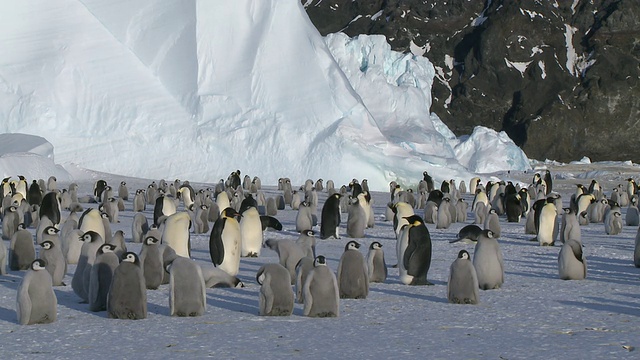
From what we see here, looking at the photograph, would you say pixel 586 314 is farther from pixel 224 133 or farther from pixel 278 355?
pixel 224 133

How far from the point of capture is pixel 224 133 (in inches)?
1055

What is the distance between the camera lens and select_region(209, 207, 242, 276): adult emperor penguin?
30.1 feet

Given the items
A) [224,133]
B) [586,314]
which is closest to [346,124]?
[224,133]

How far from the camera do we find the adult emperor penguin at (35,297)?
21.5ft

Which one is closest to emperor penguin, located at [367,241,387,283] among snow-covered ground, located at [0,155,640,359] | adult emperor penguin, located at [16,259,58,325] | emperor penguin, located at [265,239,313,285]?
snow-covered ground, located at [0,155,640,359]

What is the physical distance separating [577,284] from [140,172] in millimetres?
19463

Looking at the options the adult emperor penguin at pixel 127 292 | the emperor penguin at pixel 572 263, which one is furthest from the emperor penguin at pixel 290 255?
the emperor penguin at pixel 572 263

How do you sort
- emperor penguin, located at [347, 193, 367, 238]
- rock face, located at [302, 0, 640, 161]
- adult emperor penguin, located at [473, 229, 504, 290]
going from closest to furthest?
adult emperor penguin, located at [473, 229, 504, 290]
emperor penguin, located at [347, 193, 367, 238]
rock face, located at [302, 0, 640, 161]

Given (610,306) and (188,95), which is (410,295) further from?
(188,95)

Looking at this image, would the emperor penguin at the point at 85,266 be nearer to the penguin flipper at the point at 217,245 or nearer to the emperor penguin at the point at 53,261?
the emperor penguin at the point at 53,261

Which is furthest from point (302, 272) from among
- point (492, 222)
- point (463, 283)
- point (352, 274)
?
point (492, 222)

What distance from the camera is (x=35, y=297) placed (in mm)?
6609

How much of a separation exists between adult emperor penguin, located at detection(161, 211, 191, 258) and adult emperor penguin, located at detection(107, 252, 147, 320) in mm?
2591

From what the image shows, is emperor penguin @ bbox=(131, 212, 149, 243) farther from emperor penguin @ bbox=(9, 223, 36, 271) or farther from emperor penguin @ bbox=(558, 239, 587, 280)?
emperor penguin @ bbox=(558, 239, 587, 280)
